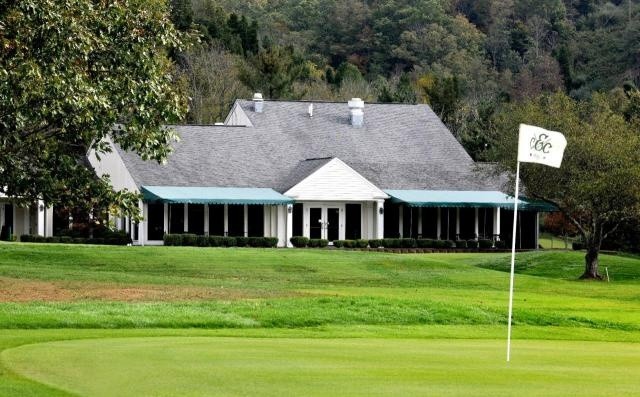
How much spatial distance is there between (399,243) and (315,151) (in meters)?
7.21

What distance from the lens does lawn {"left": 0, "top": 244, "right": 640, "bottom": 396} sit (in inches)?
549

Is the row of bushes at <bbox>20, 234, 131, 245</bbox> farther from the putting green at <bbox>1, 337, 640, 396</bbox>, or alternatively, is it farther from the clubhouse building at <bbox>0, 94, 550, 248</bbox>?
the putting green at <bbox>1, 337, 640, 396</bbox>

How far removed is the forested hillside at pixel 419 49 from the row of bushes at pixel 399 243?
2602cm

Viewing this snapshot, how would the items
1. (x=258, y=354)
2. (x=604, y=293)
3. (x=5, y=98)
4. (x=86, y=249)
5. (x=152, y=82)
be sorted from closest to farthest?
(x=258, y=354) → (x=5, y=98) → (x=152, y=82) → (x=604, y=293) → (x=86, y=249)

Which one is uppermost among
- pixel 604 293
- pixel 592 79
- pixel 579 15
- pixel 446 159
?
pixel 579 15

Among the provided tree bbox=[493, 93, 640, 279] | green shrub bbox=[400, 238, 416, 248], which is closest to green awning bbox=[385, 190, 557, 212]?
green shrub bbox=[400, 238, 416, 248]

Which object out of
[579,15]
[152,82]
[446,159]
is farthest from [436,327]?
[579,15]

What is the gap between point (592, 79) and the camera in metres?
110

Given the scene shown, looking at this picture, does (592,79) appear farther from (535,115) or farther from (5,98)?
(5,98)

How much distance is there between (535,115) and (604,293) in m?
9.25

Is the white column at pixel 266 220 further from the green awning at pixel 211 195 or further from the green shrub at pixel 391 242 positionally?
the green shrub at pixel 391 242

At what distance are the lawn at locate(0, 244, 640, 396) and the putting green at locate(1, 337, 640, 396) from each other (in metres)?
0.02

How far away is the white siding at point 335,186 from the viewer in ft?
192

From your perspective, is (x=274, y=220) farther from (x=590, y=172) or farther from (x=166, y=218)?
(x=590, y=172)
